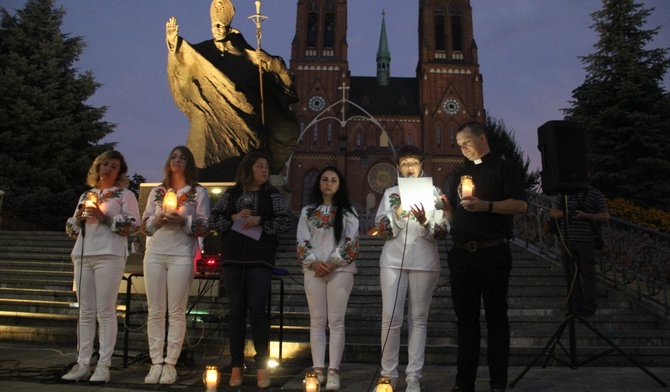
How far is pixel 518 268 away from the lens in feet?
26.9

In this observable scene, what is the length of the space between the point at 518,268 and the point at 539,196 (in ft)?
6.90

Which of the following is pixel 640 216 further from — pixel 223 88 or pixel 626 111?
pixel 223 88

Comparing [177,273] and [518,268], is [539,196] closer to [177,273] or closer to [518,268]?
[518,268]

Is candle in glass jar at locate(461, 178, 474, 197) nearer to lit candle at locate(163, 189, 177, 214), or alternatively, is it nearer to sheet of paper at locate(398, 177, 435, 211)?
sheet of paper at locate(398, 177, 435, 211)

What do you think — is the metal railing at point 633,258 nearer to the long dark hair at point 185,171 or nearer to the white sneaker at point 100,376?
the long dark hair at point 185,171

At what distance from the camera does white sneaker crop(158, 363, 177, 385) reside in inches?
155

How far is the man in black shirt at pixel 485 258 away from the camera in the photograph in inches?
140

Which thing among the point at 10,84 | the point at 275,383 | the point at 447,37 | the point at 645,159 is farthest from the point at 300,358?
the point at 447,37

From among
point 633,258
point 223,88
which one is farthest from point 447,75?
point 633,258

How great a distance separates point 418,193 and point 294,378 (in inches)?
73.7

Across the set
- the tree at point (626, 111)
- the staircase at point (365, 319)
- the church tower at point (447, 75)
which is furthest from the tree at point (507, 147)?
the staircase at point (365, 319)

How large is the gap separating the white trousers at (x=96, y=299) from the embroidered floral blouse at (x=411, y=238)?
2198 millimetres

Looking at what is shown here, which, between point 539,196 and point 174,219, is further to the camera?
point 539,196

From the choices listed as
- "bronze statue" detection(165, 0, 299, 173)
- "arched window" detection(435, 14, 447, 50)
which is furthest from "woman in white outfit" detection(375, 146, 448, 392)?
"arched window" detection(435, 14, 447, 50)
